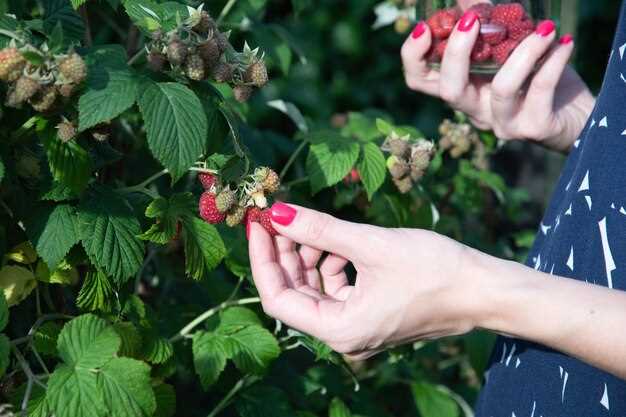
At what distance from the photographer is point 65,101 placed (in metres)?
1.08

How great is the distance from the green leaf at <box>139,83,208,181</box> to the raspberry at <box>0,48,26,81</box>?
16cm

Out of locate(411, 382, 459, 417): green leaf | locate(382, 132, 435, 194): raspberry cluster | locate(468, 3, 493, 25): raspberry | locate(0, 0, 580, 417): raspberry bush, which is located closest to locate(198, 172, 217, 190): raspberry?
locate(0, 0, 580, 417): raspberry bush

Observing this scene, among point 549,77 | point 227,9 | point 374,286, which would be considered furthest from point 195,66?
point 549,77

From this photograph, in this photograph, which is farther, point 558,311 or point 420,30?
point 420,30

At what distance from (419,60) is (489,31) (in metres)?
0.15

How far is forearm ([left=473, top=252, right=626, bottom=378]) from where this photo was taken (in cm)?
106

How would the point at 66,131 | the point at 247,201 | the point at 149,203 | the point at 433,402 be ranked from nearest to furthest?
1. the point at 66,131
2. the point at 247,201
3. the point at 149,203
4. the point at 433,402

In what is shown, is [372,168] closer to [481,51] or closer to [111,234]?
[481,51]

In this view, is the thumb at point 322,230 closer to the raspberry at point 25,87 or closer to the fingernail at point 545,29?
the raspberry at point 25,87

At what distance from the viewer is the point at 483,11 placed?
1.74 metres

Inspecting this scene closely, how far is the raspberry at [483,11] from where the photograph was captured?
173cm

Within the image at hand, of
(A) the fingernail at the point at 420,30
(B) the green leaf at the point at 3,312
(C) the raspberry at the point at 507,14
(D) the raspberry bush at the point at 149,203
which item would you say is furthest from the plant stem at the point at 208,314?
Result: (C) the raspberry at the point at 507,14

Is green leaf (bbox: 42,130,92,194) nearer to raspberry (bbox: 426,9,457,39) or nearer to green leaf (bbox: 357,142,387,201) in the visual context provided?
green leaf (bbox: 357,142,387,201)

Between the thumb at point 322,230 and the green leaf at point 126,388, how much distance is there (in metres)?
0.28
